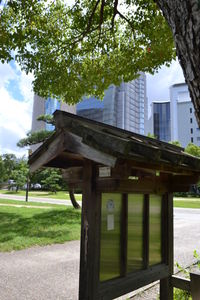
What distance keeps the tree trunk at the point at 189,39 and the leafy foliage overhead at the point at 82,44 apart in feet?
13.6

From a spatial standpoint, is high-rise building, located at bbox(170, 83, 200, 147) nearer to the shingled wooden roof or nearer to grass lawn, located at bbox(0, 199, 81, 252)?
grass lawn, located at bbox(0, 199, 81, 252)

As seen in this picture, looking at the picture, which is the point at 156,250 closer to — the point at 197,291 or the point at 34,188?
the point at 197,291

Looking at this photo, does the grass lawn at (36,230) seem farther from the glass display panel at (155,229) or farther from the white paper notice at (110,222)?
the white paper notice at (110,222)

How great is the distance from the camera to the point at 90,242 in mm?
2391

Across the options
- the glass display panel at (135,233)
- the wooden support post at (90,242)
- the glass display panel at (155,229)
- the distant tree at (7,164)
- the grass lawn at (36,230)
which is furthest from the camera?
the distant tree at (7,164)

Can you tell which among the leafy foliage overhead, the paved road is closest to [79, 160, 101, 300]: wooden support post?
the paved road

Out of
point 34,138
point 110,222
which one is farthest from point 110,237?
point 34,138

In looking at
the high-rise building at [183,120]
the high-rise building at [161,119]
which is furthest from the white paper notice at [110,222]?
the high-rise building at [161,119]

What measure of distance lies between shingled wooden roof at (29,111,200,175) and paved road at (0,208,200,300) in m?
2.38

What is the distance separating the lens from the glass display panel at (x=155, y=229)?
3.07m

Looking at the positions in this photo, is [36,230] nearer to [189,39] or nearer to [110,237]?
[110,237]

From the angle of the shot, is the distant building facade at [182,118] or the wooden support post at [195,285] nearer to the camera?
the wooden support post at [195,285]

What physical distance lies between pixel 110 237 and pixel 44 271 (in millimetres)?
3094

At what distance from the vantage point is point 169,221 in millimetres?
3268
